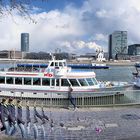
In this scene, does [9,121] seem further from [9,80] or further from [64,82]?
[9,80]

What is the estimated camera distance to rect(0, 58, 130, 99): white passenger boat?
108 feet

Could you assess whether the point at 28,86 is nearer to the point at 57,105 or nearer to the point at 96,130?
the point at 57,105

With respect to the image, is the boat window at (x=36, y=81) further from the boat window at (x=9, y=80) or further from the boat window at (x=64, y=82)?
the boat window at (x=9, y=80)

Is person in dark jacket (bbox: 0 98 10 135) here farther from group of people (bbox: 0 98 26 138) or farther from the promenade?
the promenade

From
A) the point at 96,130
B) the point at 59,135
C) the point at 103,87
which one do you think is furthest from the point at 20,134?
the point at 103,87

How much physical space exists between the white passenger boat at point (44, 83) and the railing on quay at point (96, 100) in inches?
24.4

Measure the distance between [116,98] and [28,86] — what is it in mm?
6768

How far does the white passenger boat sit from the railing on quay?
62 centimetres

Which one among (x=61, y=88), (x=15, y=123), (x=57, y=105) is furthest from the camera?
(x=61, y=88)

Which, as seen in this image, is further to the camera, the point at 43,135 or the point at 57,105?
the point at 57,105

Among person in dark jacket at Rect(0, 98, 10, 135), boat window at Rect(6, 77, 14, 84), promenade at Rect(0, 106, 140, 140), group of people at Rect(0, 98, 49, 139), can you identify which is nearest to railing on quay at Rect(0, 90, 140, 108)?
boat window at Rect(6, 77, 14, 84)

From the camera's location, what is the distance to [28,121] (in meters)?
19.0

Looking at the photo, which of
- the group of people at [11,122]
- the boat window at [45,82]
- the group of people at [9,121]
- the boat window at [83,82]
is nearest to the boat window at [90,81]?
the boat window at [83,82]

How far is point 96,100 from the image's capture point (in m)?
32.0
